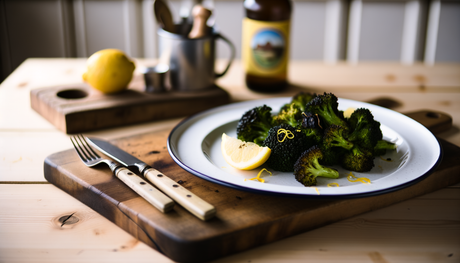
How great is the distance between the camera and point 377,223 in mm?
809

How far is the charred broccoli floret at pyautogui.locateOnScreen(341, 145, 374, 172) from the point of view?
0.88 meters

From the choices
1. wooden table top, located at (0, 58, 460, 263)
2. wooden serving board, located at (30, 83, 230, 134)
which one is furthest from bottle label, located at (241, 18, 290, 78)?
wooden table top, located at (0, 58, 460, 263)

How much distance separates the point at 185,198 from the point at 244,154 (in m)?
0.22

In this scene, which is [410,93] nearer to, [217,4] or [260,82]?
[260,82]

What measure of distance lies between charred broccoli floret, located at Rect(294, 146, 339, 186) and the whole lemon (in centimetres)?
79

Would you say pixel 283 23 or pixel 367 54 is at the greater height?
pixel 283 23

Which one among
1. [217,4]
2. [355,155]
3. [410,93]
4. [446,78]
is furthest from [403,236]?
[217,4]

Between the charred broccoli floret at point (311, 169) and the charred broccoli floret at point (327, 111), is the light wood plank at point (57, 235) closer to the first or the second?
the charred broccoli floret at point (311, 169)

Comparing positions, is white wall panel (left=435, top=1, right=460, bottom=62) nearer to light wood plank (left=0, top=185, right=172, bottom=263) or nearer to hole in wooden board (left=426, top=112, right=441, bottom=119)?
hole in wooden board (left=426, top=112, right=441, bottom=119)

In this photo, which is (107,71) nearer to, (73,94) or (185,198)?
(73,94)

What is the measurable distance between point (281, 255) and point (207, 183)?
23cm

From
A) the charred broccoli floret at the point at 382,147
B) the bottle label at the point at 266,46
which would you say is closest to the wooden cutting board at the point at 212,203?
the charred broccoli floret at the point at 382,147

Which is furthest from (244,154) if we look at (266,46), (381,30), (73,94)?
(381,30)

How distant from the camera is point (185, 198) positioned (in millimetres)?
741
